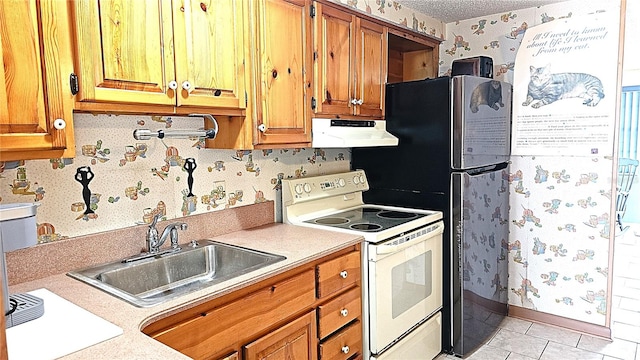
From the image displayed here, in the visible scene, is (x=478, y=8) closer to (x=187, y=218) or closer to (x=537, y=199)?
(x=537, y=199)

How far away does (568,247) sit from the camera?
3.02 m

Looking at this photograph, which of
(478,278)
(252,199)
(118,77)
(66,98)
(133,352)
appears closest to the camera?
(133,352)

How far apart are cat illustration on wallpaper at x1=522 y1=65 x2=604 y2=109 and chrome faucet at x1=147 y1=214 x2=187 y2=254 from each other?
2.57 m

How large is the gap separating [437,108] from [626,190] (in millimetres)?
4507

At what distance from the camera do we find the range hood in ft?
7.65

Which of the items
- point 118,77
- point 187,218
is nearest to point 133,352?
point 118,77

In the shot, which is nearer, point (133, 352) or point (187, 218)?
point (133, 352)

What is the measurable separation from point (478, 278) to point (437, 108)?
3.71 feet

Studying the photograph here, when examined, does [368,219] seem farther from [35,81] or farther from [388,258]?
[35,81]

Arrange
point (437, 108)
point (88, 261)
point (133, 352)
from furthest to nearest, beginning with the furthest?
1. point (437, 108)
2. point (88, 261)
3. point (133, 352)

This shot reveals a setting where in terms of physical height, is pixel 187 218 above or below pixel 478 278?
above

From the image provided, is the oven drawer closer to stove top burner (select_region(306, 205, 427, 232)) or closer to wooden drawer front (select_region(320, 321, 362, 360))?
wooden drawer front (select_region(320, 321, 362, 360))

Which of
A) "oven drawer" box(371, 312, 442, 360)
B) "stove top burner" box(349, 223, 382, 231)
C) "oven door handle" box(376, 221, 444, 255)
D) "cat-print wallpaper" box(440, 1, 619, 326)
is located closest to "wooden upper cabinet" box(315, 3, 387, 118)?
"stove top burner" box(349, 223, 382, 231)

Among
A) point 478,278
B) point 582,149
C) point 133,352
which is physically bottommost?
point 478,278
